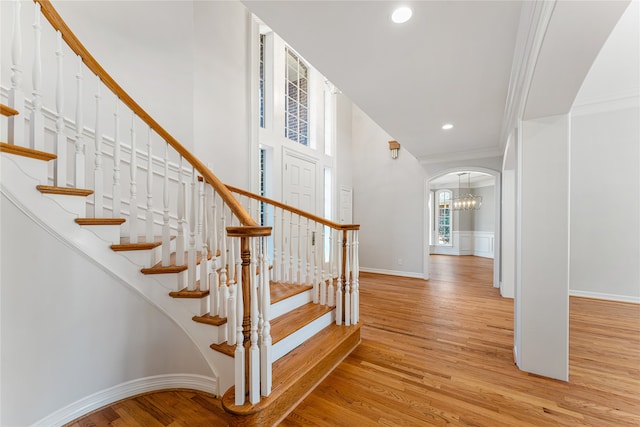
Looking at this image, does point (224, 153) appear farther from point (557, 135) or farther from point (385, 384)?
point (557, 135)

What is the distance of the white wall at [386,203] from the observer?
5.15 meters

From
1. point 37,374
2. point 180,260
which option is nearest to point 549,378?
point 180,260

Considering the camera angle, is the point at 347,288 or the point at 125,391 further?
the point at 347,288

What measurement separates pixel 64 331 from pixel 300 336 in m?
1.43

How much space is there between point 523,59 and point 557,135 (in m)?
0.65

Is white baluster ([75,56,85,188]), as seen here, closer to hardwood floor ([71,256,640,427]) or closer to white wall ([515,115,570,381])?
hardwood floor ([71,256,640,427])

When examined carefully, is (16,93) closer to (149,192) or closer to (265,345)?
(149,192)

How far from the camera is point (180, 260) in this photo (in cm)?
174

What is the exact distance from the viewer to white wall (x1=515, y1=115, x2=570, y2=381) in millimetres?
1896

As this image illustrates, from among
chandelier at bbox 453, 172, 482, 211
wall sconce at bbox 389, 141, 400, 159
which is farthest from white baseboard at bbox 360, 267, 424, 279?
chandelier at bbox 453, 172, 482, 211

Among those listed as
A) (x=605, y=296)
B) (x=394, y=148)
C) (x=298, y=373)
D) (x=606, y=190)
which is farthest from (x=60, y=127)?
(x=605, y=296)

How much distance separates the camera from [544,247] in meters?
1.95

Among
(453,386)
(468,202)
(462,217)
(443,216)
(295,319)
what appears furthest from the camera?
(443,216)

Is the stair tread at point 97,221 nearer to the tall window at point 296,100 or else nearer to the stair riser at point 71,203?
the stair riser at point 71,203
